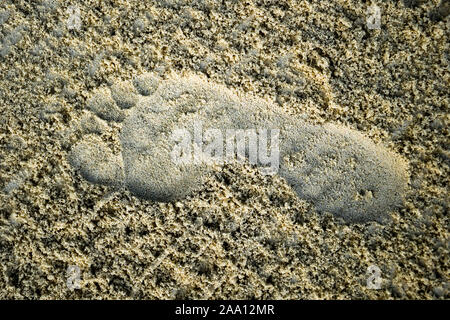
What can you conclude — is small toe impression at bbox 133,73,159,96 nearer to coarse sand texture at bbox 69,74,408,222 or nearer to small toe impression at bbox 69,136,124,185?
coarse sand texture at bbox 69,74,408,222

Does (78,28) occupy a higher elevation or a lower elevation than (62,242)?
higher

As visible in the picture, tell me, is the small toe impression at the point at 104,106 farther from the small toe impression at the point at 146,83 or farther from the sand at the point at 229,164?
the small toe impression at the point at 146,83

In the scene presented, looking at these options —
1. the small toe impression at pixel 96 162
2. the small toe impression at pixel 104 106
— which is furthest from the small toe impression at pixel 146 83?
the small toe impression at pixel 96 162

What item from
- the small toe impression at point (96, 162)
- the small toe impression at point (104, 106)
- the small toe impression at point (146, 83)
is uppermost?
the small toe impression at point (146, 83)

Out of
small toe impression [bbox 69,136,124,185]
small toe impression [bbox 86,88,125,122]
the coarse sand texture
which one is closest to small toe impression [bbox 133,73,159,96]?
the coarse sand texture
